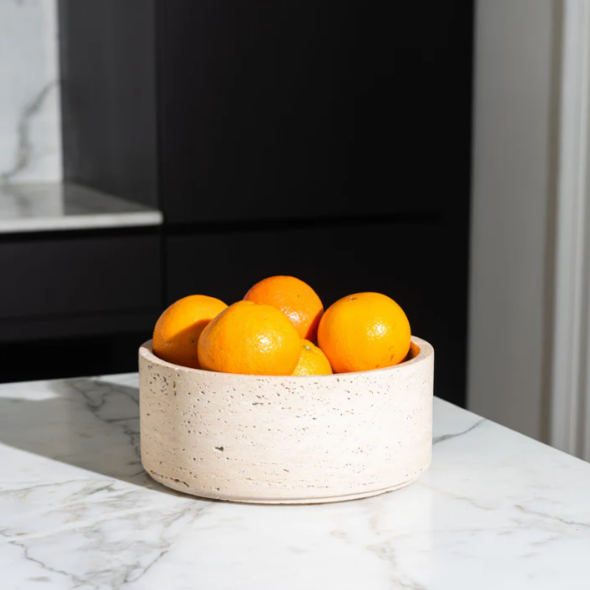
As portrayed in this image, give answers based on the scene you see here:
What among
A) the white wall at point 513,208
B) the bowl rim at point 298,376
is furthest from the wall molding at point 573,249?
the bowl rim at point 298,376

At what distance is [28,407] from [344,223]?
1.33m

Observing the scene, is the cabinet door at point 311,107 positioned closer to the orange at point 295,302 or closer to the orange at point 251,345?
the orange at point 295,302

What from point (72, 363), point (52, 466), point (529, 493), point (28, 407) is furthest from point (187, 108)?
point (529, 493)

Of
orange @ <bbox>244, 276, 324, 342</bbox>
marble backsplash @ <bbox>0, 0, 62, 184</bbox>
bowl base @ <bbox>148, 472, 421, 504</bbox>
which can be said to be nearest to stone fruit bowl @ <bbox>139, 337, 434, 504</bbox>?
bowl base @ <bbox>148, 472, 421, 504</bbox>

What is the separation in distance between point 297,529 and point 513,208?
1.69 m

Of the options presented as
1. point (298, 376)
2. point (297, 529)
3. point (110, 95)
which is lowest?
point (297, 529)

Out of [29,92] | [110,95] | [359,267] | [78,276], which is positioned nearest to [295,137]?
[359,267]

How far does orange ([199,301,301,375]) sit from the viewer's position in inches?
31.7

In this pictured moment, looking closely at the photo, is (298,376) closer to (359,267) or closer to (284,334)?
(284,334)

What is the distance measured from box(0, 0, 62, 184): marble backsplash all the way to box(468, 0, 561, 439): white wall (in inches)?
46.2

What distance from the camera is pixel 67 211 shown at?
2184mm

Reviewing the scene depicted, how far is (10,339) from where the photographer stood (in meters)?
2.11

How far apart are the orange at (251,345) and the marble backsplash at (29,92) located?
2.05 metres

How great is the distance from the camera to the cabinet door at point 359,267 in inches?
88.0
